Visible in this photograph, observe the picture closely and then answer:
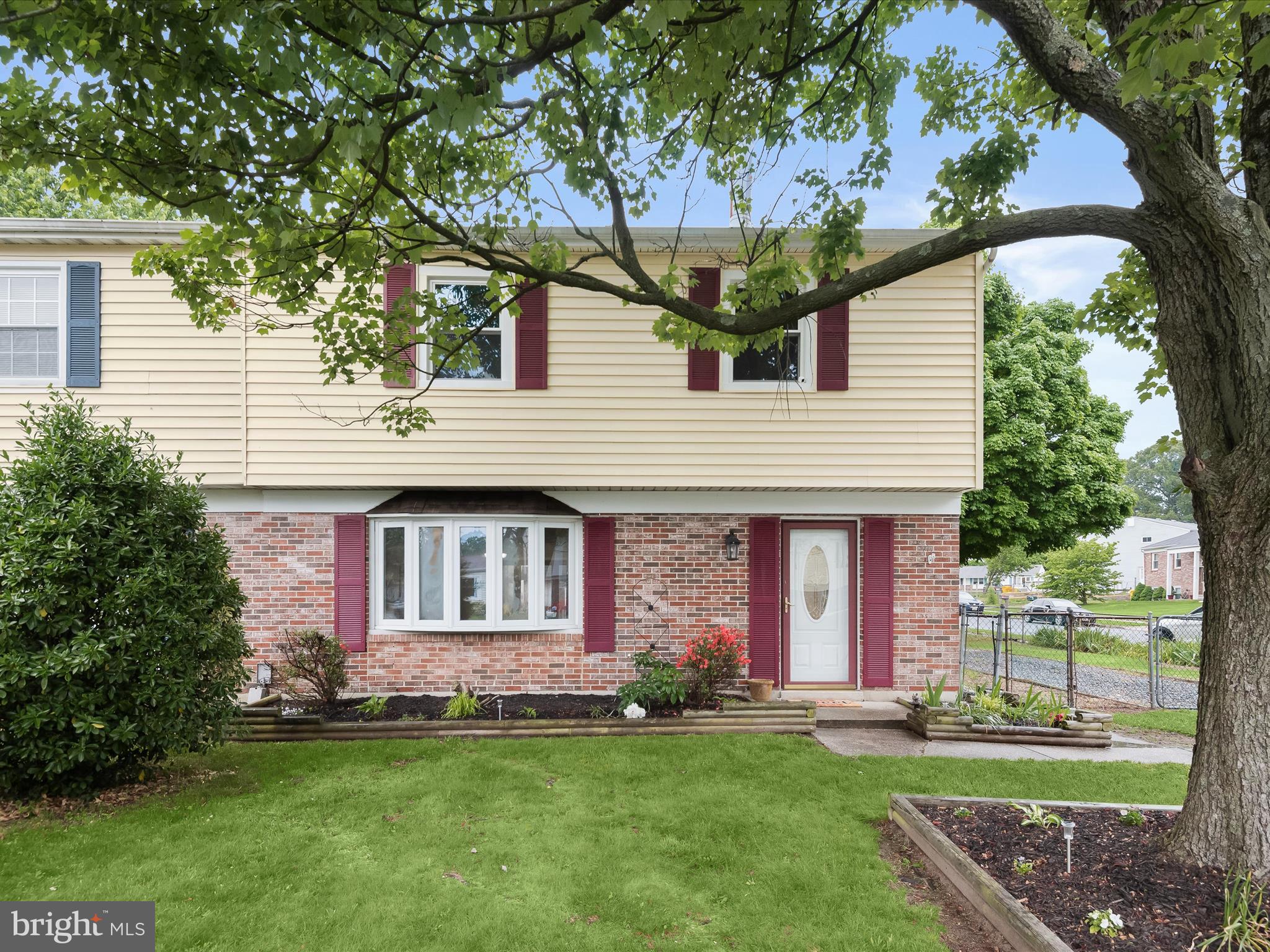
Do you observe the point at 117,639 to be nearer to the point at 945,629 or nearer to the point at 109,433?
the point at 109,433

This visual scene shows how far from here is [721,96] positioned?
A: 4.80 metres

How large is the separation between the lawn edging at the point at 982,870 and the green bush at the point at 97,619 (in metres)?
5.61

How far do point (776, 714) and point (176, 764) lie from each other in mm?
5899

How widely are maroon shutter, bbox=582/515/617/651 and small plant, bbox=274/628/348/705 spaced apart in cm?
297

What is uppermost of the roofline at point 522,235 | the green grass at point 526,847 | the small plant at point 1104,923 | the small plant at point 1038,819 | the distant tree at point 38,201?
the distant tree at point 38,201

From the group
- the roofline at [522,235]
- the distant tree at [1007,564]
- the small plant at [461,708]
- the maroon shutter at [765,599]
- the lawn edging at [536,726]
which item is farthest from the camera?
the distant tree at [1007,564]

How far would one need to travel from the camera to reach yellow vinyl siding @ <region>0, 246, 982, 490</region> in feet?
24.8

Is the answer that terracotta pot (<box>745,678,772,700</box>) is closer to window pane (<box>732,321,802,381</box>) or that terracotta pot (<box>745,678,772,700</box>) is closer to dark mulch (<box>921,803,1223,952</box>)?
dark mulch (<box>921,803,1223,952</box>)

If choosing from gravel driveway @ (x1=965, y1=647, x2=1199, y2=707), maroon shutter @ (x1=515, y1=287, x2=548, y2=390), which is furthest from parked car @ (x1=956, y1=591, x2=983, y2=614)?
maroon shutter @ (x1=515, y1=287, x2=548, y2=390)

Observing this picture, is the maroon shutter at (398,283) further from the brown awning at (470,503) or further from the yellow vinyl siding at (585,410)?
the brown awning at (470,503)

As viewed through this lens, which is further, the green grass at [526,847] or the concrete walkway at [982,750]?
the concrete walkway at [982,750]

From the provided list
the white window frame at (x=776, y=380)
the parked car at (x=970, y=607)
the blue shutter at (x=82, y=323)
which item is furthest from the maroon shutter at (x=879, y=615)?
the blue shutter at (x=82, y=323)

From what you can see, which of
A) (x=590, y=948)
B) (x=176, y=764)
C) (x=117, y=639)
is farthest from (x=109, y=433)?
(x=590, y=948)

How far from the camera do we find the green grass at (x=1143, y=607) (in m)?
28.5
